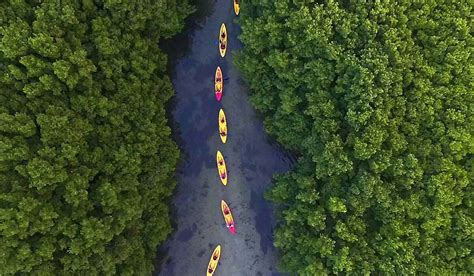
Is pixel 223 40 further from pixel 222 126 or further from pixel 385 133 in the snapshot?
pixel 385 133

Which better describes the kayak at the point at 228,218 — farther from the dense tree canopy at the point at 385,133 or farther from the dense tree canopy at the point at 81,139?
the dense tree canopy at the point at 385,133

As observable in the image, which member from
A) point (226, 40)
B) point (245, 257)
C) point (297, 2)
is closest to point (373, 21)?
point (297, 2)

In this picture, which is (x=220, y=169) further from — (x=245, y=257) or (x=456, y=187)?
(x=456, y=187)

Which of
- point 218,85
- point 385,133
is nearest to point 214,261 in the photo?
point 218,85

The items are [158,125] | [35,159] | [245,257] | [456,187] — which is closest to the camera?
[35,159]

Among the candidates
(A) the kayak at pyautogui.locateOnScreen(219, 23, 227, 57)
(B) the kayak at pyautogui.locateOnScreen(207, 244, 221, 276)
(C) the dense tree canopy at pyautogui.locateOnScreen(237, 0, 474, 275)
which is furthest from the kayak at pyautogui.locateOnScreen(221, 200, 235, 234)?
(A) the kayak at pyautogui.locateOnScreen(219, 23, 227, 57)
